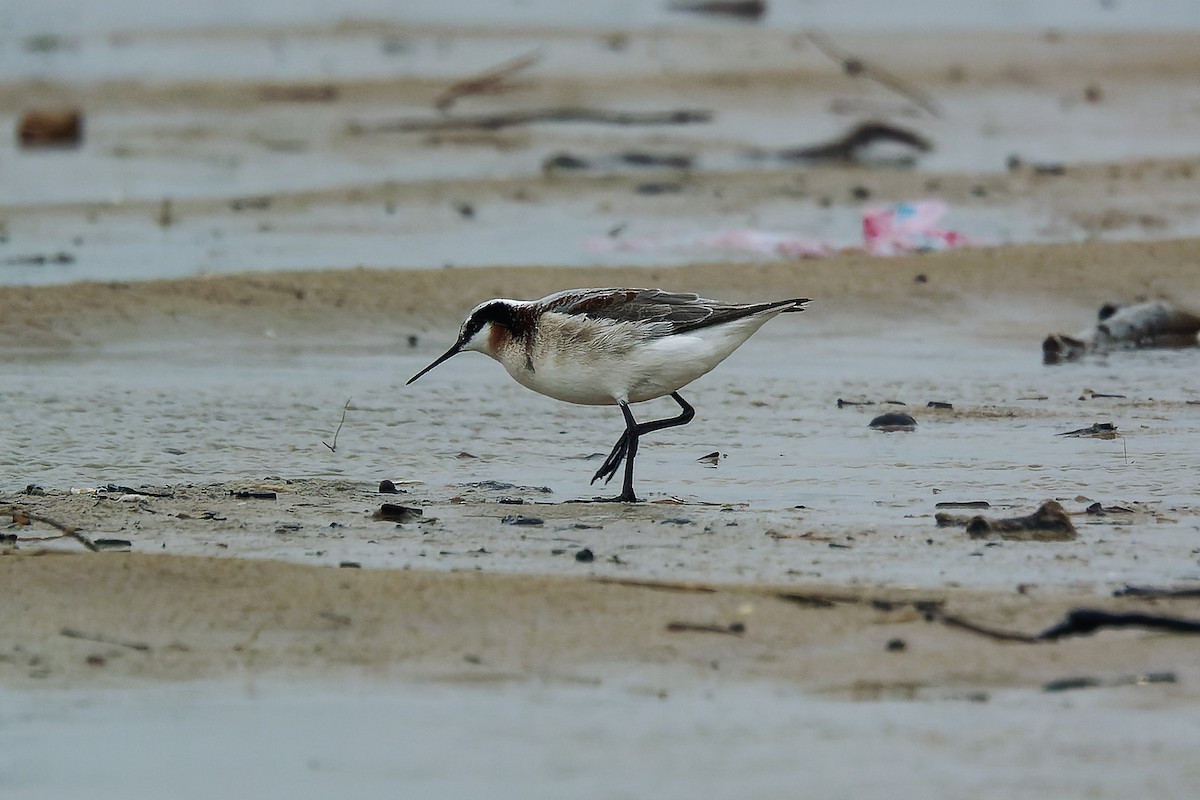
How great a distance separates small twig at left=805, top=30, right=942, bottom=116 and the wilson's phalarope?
9.79 meters

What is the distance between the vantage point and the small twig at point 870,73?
16656 millimetres

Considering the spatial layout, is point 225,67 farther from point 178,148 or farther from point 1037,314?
point 1037,314

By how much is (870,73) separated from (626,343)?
1156 cm

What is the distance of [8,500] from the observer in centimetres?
628

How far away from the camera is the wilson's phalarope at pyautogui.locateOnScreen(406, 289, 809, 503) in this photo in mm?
6719

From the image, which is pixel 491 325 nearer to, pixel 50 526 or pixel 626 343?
pixel 626 343

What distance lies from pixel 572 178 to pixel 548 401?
4970 millimetres

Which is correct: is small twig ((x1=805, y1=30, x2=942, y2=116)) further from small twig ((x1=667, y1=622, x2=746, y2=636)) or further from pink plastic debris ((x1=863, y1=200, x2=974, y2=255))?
small twig ((x1=667, y1=622, x2=746, y2=636))

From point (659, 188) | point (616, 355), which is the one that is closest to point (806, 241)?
point (659, 188)

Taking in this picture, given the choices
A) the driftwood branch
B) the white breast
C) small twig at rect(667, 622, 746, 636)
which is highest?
the driftwood branch

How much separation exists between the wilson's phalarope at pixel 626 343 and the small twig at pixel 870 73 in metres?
9.79

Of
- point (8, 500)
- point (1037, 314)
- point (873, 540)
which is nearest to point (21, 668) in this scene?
point (8, 500)

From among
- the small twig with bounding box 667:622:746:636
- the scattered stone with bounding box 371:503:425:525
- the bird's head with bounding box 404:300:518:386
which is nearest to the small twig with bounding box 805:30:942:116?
the bird's head with bounding box 404:300:518:386

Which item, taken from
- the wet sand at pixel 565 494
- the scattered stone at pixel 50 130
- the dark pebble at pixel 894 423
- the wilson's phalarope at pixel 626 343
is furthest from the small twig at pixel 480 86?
the wilson's phalarope at pixel 626 343
